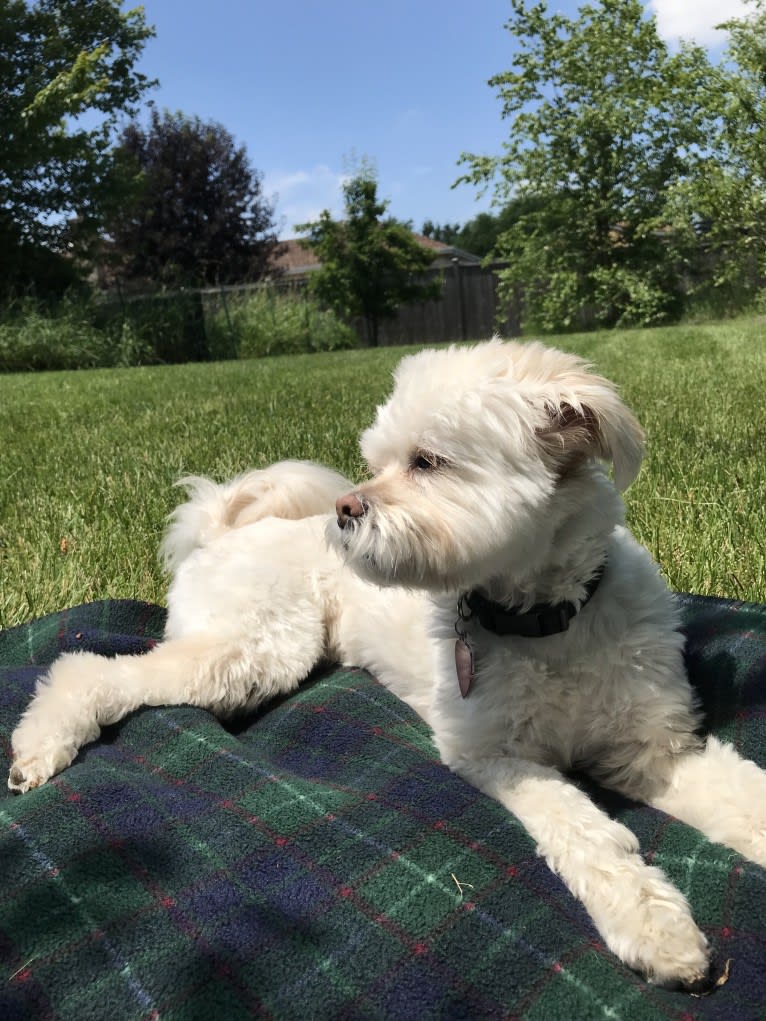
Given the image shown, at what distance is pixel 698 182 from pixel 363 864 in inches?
765

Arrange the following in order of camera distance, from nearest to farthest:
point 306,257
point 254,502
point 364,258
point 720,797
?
point 720,797, point 254,502, point 364,258, point 306,257

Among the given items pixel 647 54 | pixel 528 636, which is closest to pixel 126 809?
pixel 528 636

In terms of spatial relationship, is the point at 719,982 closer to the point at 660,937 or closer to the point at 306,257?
the point at 660,937

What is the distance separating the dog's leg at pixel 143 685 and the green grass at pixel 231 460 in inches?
40.3

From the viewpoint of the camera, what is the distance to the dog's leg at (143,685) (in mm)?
2371

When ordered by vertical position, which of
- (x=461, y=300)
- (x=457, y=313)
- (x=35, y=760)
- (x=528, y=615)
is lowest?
(x=35, y=760)

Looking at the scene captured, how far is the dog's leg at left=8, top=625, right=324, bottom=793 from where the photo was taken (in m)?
2.37

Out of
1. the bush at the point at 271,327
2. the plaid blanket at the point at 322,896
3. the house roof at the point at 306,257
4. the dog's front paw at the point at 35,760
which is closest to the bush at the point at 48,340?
the bush at the point at 271,327

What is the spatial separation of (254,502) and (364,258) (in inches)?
957

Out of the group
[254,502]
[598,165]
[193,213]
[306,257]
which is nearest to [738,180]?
[598,165]

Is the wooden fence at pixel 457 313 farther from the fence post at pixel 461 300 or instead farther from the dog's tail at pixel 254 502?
the dog's tail at pixel 254 502

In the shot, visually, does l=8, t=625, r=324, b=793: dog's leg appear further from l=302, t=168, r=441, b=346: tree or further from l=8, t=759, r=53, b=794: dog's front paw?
l=302, t=168, r=441, b=346: tree

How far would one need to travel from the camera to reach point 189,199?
3862 centimetres

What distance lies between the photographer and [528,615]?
6.92 feet
